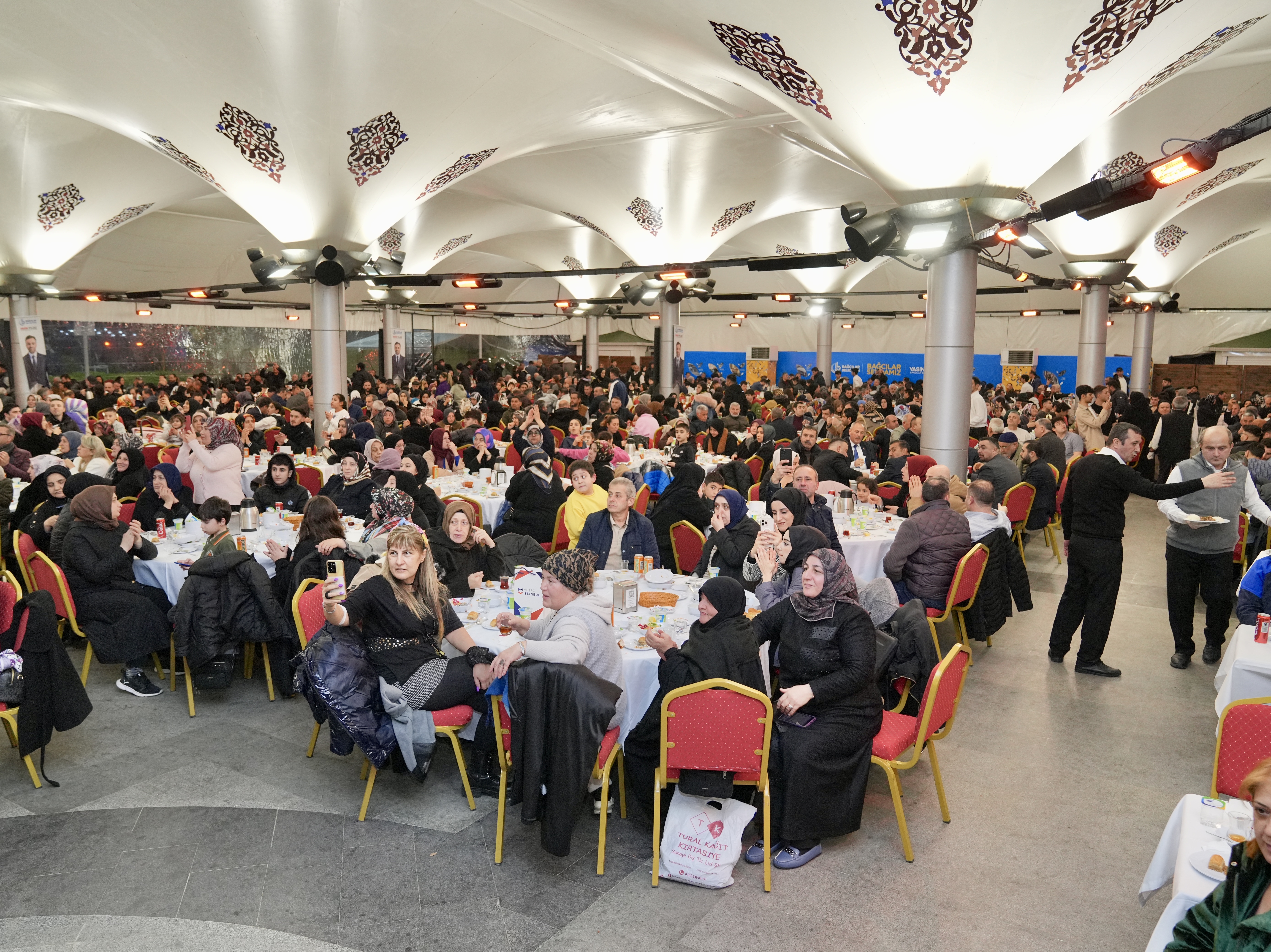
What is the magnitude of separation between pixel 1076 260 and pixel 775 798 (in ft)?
52.4

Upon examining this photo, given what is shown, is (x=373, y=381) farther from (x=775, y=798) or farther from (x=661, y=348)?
(x=775, y=798)

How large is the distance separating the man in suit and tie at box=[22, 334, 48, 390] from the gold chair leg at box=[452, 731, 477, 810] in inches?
647

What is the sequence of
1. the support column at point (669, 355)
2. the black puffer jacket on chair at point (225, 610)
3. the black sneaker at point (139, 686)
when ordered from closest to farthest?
1. the black puffer jacket on chair at point (225, 610)
2. the black sneaker at point (139, 686)
3. the support column at point (669, 355)

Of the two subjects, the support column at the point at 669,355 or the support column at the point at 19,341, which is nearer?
the support column at the point at 19,341

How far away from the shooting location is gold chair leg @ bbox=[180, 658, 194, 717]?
18.2ft

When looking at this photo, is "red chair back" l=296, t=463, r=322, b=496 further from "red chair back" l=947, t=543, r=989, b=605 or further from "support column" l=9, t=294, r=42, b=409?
"support column" l=9, t=294, r=42, b=409

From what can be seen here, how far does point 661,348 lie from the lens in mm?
22438

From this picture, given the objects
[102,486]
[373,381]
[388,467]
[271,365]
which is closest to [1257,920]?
[102,486]

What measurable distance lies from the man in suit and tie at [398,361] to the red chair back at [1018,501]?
53.3 feet

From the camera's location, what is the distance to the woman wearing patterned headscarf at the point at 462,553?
577 centimetres

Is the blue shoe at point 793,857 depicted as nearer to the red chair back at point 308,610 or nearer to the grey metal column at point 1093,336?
the red chair back at point 308,610

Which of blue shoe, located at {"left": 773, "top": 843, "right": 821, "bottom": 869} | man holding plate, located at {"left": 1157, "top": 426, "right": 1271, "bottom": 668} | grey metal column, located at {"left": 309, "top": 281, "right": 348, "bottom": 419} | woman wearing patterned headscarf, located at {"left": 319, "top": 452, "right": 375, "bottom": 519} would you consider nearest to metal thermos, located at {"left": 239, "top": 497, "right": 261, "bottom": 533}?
woman wearing patterned headscarf, located at {"left": 319, "top": 452, "right": 375, "bottom": 519}

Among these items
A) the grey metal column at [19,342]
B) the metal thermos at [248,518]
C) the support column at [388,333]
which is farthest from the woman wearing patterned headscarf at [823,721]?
the support column at [388,333]

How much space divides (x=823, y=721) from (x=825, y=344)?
2361 centimetres
